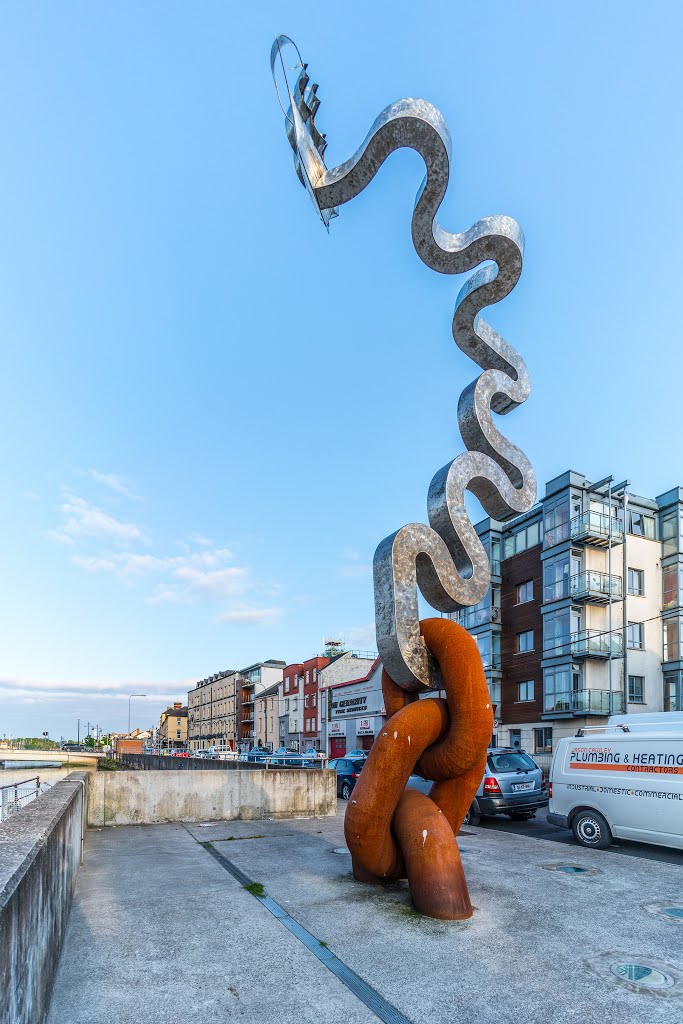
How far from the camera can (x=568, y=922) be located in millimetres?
7180

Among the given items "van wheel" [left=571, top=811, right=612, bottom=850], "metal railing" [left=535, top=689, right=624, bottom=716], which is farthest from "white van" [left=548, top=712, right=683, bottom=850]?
Answer: "metal railing" [left=535, top=689, right=624, bottom=716]

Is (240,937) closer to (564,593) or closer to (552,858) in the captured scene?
(552,858)

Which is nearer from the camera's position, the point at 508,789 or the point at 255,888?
the point at 255,888

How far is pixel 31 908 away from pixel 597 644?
35123 mm

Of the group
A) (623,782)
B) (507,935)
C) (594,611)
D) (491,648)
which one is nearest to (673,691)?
(594,611)

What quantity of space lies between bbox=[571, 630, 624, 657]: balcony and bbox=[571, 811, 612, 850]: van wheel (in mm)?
23887

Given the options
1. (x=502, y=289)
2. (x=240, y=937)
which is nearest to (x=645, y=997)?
(x=240, y=937)

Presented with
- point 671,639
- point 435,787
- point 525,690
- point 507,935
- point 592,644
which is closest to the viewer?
point 507,935

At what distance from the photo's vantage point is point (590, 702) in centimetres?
3447

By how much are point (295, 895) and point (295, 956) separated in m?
2.21

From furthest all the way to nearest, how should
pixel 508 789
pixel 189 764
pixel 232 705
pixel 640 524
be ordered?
1. pixel 232 705
2. pixel 640 524
3. pixel 189 764
4. pixel 508 789

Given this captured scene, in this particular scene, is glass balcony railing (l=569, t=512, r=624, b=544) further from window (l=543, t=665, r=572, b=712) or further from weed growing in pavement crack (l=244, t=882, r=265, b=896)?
weed growing in pavement crack (l=244, t=882, r=265, b=896)

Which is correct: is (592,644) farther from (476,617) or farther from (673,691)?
(476,617)

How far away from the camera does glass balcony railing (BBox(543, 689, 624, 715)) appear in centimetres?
3450
